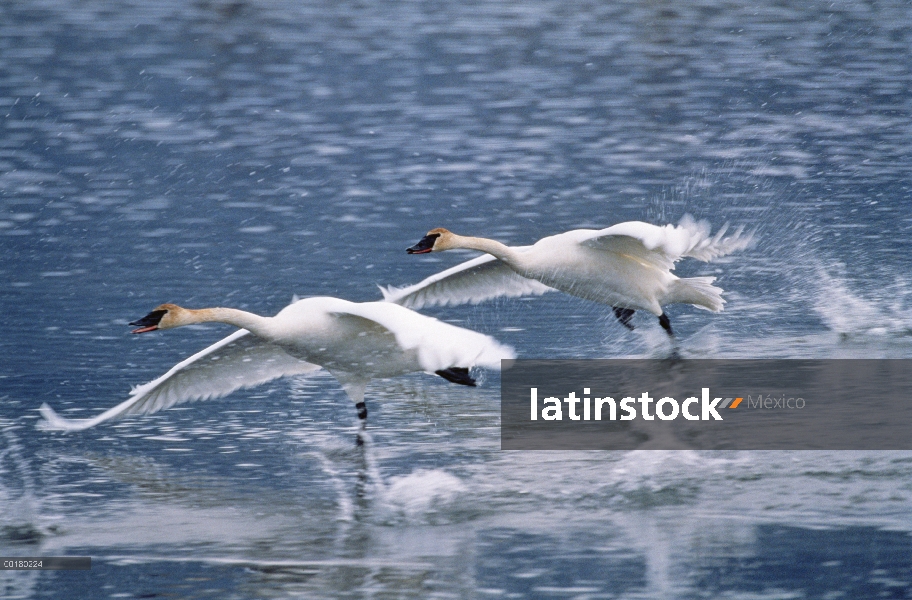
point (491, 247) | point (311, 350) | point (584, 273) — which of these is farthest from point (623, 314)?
Answer: point (311, 350)

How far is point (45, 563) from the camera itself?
7.83m

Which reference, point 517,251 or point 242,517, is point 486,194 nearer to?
point 517,251

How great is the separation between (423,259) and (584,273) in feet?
9.00

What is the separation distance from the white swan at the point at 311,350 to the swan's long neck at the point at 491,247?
3.11ft

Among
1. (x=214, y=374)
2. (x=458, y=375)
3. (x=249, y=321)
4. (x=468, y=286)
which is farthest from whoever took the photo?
(x=468, y=286)

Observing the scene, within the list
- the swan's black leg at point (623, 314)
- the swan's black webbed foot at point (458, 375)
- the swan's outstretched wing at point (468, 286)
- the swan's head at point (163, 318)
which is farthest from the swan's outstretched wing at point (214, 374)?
the swan's black leg at point (623, 314)

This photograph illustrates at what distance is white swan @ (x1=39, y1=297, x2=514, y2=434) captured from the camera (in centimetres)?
856

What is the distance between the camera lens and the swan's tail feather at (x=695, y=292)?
455 inches

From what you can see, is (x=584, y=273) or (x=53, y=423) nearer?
(x=53, y=423)

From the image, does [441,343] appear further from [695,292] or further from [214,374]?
[695,292]

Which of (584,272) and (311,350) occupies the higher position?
(584,272)

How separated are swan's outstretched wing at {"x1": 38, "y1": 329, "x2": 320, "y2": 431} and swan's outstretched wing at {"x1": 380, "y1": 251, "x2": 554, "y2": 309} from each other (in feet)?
3.95

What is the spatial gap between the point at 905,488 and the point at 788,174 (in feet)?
28.2

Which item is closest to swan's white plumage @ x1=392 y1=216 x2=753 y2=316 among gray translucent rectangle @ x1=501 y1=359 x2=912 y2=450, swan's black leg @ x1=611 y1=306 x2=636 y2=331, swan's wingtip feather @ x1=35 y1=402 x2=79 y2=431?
swan's black leg @ x1=611 y1=306 x2=636 y2=331
